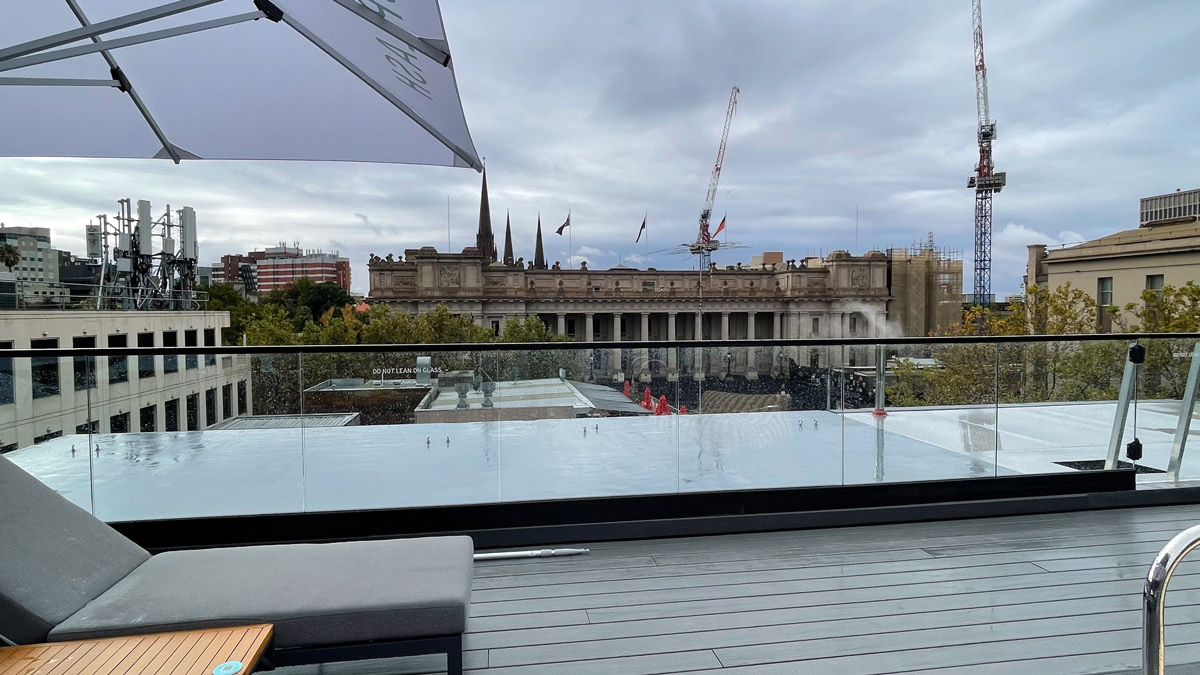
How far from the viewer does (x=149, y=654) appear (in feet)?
5.40

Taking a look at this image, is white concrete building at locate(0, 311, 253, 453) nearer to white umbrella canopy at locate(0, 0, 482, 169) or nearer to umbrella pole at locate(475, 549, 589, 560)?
white umbrella canopy at locate(0, 0, 482, 169)

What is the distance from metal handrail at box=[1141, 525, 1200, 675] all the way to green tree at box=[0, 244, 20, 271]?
5588 centimetres

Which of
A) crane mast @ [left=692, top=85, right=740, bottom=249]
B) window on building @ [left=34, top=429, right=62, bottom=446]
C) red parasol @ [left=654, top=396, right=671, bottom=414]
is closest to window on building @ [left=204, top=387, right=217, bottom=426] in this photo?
window on building @ [left=34, top=429, right=62, bottom=446]

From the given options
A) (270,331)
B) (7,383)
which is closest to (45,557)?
(7,383)

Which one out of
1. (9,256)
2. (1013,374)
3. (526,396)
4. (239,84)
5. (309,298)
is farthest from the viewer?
(309,298)

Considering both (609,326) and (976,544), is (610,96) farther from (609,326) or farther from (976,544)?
(976,544)

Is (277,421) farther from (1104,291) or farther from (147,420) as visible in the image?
(1104,291)

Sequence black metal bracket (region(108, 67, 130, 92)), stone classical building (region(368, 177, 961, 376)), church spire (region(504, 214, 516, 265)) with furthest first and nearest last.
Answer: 1. church spire (region(504, 214, 516, 265))
2. stone classical building (region(368, 177, 961, 376))
3. black metal bracket (region(108, 67, 130, 92))

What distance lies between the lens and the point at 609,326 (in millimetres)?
80438

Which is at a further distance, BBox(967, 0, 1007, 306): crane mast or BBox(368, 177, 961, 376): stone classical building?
BBox(368, 177, 961, 376): stone classical building

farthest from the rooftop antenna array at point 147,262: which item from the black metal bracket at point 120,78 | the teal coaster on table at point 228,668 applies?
Answer: the teal coaster on table at point 228,668

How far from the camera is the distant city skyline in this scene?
51.4 meters

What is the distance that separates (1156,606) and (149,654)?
6.72ft

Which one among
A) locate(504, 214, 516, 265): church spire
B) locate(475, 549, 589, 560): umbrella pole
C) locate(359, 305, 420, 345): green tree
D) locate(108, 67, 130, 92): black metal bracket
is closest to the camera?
locate(108, 67, 130, 92): black metal bracket
